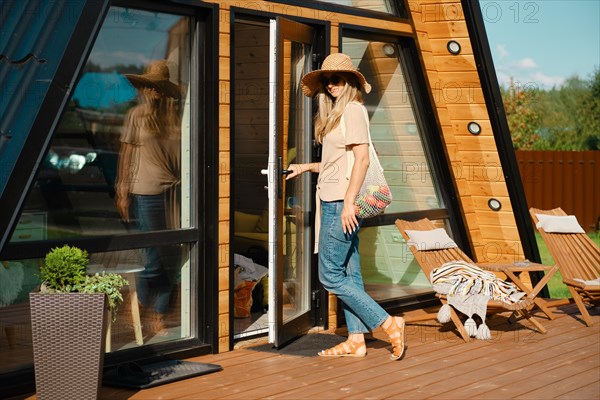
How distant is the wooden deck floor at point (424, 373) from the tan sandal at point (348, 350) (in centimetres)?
7

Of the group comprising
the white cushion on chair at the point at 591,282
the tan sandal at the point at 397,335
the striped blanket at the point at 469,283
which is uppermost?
the striped blanket at the point at 469,283

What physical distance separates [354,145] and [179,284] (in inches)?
55.3

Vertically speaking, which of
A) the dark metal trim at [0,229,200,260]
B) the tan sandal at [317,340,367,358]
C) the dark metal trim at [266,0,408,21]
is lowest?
the tan sandal at [317,340,367,358]

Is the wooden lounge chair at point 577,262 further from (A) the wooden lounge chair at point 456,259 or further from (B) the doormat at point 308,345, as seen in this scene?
(B) the doormat at point 308,345

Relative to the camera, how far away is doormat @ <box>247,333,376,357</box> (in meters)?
6.92

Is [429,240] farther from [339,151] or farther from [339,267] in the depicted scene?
[339,151]

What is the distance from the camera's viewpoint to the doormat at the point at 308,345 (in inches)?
272

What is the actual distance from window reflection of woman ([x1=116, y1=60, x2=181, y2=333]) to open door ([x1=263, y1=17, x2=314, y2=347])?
65 cm

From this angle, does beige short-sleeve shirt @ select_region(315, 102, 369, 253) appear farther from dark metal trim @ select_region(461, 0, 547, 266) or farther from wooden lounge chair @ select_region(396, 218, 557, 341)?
dark metal trim @ select_region(461, 0, 547, 266)

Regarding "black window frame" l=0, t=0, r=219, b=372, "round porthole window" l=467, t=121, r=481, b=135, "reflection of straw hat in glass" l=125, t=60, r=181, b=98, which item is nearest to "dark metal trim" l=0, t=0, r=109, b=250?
"reflection of straw hat in glass" l=125, t=60, r=181, b=98

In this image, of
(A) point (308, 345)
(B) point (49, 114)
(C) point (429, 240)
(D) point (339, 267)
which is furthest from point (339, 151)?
(B) point (49, 114)

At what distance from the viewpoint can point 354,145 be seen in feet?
21.2

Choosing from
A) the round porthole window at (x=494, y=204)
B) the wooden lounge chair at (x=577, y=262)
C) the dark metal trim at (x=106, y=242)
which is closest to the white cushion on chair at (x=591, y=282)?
the wooden lounge chair at (x=577, y=262)

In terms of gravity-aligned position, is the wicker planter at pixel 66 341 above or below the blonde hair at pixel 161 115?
below
